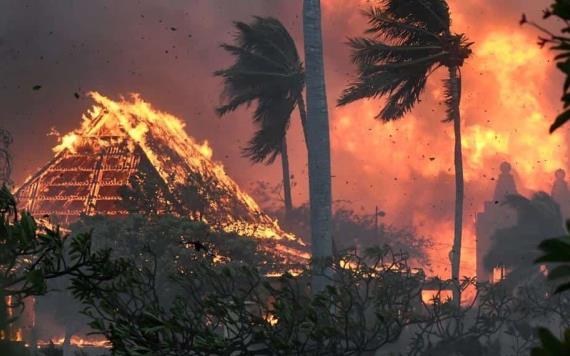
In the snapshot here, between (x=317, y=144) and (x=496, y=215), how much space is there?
222 ft

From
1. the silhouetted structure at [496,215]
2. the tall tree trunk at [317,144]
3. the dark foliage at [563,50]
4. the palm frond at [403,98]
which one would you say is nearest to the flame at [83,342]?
the palm frond at [403,98]

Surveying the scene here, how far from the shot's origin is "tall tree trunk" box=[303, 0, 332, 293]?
24500mm

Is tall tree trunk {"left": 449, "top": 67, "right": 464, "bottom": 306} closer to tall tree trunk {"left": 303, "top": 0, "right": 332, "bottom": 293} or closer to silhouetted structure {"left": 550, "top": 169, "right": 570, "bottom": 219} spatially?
tall tree trunk {"left": 303, "top": 0, "right": 332, "bottom": 293}

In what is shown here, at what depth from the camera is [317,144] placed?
24.6 metres

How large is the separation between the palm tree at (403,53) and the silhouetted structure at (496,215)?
5748 cm

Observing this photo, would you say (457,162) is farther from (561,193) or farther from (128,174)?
(561,193)

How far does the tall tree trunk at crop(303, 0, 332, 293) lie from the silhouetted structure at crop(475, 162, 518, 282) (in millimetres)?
65088

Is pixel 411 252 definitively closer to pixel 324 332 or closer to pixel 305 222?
pixel 305 222

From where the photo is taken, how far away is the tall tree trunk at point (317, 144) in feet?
80.4

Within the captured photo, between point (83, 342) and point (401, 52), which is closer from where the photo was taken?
point (401, 52)

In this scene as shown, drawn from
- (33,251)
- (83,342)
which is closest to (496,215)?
(83,342)

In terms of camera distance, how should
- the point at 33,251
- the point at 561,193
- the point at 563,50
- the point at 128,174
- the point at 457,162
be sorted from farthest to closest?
the point at 561,193 < the point at 128,174 < the point at 457,162 < the point at 33,251 < the point at 563,50

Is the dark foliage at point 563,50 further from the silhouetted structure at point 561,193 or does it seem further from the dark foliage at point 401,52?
the silhouetted structure at point 561,193

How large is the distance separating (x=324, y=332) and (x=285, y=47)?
34.6m
